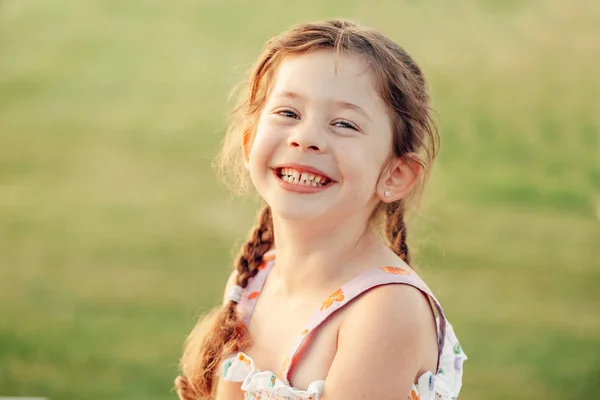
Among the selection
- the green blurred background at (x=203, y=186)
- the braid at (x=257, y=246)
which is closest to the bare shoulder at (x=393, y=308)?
the braid at (x=257, y=246)

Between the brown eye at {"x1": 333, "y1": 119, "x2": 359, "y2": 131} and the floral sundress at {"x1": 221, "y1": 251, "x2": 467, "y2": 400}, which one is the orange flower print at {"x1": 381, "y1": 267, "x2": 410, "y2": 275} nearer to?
the floral sundress at {"x1": 221, "y1": 251, "x2": 467, "y2": 400}

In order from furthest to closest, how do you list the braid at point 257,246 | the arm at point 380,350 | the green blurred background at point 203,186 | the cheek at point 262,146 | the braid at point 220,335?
the green blurred background at point 203,186 < the braid at point 257,246 < the braid at point 220,335 < the cheek at point 262,146 < the arm at point 380,350

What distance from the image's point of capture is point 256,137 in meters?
1.53

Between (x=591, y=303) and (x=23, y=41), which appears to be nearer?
(x=591, y=303)

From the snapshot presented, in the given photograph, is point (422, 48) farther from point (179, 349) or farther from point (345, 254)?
point (345, 254)

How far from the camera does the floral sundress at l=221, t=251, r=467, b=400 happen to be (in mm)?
1437

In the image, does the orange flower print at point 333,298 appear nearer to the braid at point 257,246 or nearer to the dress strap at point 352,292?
the dress strap at point 352,292

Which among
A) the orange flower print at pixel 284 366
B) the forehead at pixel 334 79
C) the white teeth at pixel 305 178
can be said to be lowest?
the orange flower print at pixel 284 366

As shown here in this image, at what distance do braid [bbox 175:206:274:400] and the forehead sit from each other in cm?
39

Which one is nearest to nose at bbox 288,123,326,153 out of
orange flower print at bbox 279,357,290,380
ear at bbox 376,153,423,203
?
ear at bbox 376,153,423,203

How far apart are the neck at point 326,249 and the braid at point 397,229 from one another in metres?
0.09

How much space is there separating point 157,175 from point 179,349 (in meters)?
0.74

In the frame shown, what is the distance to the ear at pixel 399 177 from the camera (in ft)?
4.99

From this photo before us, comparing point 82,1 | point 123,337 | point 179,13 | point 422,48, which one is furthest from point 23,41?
point 422,48
